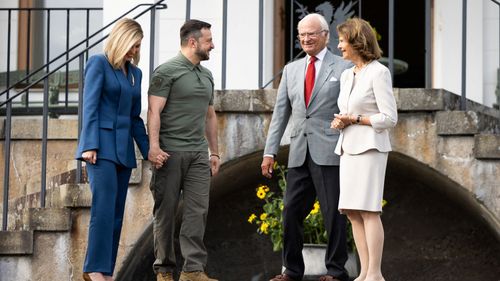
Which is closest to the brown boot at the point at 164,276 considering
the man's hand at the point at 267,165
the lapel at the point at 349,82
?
the man's hand at the point at 267,165

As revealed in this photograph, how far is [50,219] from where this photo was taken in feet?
30.9

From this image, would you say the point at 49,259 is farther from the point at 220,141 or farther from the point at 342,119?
A: the point at 342,119

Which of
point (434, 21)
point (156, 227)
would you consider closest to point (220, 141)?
point (156, 227)

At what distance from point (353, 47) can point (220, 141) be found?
6.02ft

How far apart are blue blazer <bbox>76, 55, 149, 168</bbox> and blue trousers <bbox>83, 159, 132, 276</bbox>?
0.09 meters

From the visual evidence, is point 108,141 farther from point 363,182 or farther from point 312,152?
point 363,182

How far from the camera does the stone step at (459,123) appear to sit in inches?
371

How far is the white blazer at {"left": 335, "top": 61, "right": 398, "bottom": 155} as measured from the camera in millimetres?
8125

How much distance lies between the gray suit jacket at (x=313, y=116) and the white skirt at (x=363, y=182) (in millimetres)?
402

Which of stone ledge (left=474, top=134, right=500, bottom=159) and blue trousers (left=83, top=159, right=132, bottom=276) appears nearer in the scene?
blue trousers (left=83, top=159, right=132, bottom=276)

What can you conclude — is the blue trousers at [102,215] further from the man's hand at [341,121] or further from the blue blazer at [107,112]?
the man's hand at [341,121]

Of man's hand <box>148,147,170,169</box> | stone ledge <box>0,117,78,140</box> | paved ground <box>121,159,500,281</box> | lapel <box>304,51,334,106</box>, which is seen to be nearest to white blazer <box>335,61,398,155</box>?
lapel <box>304,51,334,106</box>

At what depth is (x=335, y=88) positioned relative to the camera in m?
8.69

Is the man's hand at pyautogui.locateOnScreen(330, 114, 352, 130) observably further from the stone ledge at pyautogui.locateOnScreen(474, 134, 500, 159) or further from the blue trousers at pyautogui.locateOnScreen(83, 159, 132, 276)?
the stone ledge at pyautogui.locateOnScreen(474, 134, 500, 159)
